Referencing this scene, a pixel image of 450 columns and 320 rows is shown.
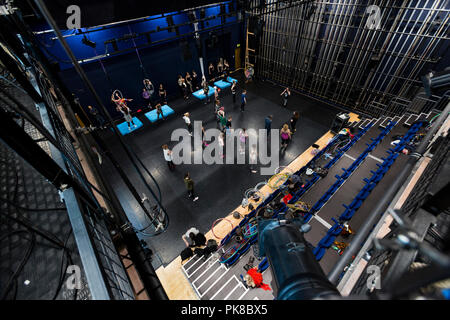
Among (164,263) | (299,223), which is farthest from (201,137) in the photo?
(299,223)

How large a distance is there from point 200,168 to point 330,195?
16.1 feet

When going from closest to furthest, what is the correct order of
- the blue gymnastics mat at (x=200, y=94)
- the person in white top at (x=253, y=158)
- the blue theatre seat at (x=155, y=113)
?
the person in white top at (x=253, y=158), the blue theatre seat at (x=155, y=113), the blue gymnastics mat at (x=200, y=94)

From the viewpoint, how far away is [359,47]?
Answer: 1004 centimetres

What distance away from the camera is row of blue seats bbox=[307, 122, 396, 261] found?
17.0 ft

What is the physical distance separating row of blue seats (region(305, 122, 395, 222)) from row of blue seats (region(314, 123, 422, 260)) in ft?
1.75

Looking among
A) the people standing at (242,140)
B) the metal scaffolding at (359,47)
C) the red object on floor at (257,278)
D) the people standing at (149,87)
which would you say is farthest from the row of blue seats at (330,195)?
the people standing at (149,87)

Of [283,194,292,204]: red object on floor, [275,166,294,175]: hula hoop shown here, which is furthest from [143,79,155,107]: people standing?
[283,194,292,204]: red object on floor

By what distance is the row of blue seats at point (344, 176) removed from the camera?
6141 millimetres

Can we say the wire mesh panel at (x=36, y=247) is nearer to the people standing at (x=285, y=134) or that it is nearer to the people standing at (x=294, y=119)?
the people standing at (x=285, y=134)

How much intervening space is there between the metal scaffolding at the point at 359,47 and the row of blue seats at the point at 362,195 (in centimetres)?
280

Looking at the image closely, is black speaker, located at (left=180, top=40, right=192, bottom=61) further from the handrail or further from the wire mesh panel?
the handrail
